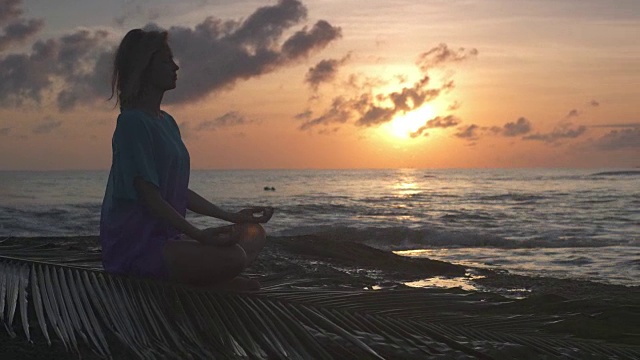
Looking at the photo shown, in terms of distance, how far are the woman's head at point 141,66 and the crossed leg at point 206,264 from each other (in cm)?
71

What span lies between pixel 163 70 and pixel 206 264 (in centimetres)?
90

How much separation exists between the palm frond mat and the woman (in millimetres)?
166

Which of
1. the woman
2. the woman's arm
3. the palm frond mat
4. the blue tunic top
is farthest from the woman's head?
the palm frond mat

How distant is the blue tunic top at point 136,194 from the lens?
2.93 m

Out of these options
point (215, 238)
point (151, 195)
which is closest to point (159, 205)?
point (151, 195)

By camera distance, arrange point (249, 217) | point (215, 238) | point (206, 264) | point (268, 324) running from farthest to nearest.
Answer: point (249, 217) < point (215, 238) < point (206, 264) < point (268, 324)

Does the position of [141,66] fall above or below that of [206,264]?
above

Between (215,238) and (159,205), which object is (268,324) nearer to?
(215,238)

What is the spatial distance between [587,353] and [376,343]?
29.8 inches

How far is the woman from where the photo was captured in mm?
2910

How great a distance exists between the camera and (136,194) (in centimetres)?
294

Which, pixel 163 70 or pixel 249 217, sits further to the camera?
pixel 249 217

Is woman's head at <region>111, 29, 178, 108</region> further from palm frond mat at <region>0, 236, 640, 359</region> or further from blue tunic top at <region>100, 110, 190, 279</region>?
palm frond mat at <region>0, 236, 640, 359</region>

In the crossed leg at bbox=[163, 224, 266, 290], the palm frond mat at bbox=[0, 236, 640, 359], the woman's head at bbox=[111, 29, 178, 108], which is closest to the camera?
the palm frond mat at bbox=[0, 236, 640, 359]
